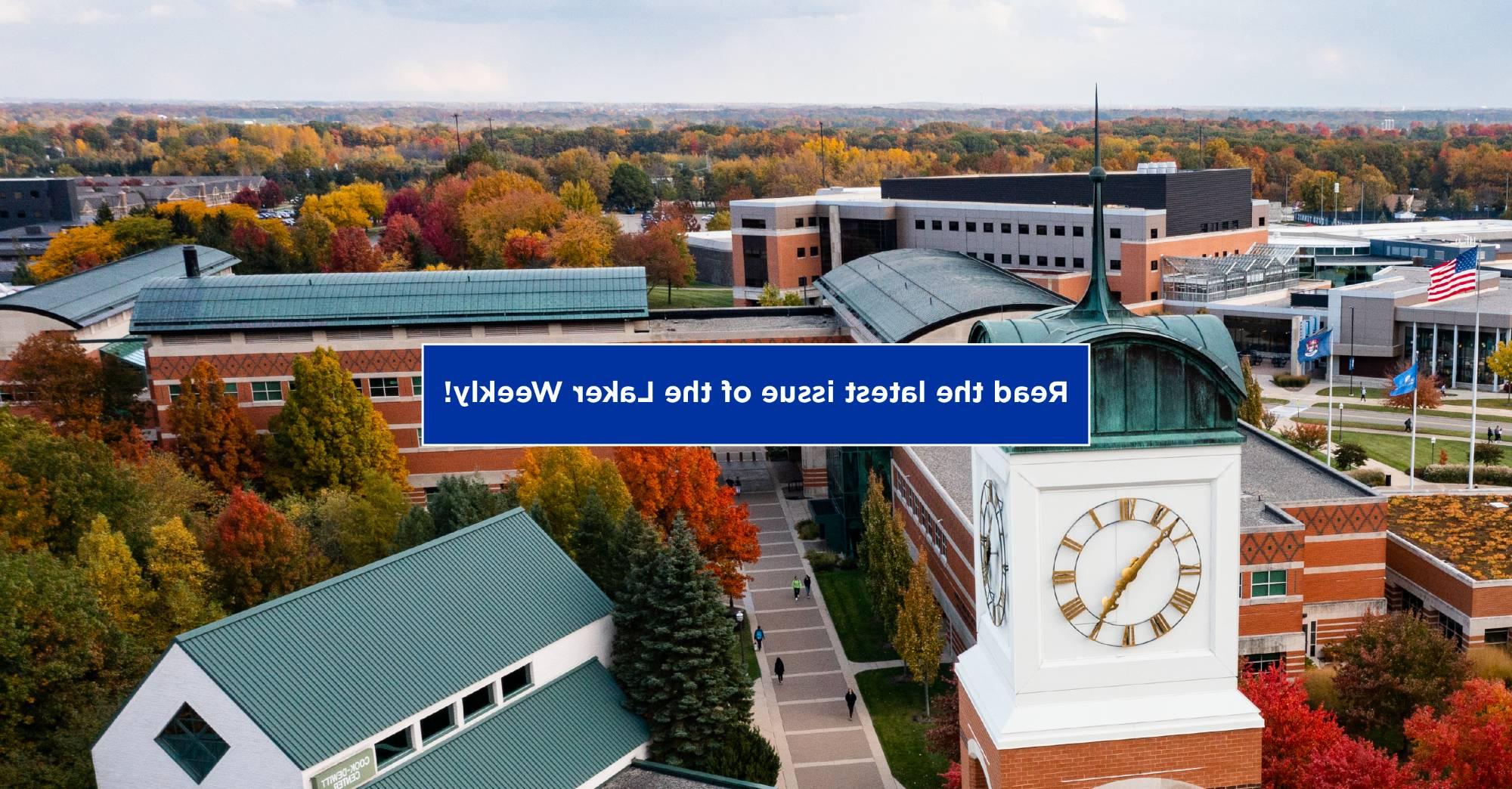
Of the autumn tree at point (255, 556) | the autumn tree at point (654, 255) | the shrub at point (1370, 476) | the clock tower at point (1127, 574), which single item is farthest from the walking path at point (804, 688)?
the autumn tree at point (654, 255)

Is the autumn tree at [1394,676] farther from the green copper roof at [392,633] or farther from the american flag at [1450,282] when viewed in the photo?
the american flag at [1450,282]

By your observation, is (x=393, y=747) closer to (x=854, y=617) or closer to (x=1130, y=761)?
(x=1130, y=761)

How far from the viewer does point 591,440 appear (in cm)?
891

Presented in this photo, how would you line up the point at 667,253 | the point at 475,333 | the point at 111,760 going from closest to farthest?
the point at 111,760, the point at 475,333, the point at 667,253

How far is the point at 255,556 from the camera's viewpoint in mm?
37719

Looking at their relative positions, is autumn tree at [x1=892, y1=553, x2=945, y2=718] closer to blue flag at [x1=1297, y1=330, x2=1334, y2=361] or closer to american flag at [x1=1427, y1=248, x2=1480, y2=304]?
american flag at [x1=1427, y1=248, x2=1480, y2=304]

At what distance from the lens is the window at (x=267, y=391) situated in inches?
2202

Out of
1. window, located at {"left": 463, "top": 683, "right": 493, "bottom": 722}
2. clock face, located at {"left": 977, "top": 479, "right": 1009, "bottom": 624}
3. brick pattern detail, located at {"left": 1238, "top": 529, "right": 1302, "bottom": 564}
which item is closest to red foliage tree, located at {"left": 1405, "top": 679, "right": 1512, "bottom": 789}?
brick pattern detail, located at {"left": 1238, "top": 529, "right": 1302, "bottom": 564}

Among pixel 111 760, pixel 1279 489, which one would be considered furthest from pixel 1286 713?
pixel 111 760

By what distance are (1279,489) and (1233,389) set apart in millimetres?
30214

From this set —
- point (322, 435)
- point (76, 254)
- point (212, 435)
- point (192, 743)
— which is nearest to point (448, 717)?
point (192, 743)

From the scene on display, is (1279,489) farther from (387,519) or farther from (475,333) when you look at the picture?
(475,333)

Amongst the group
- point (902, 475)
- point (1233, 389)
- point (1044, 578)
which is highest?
point (1233, 389)

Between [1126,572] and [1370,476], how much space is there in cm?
4927
